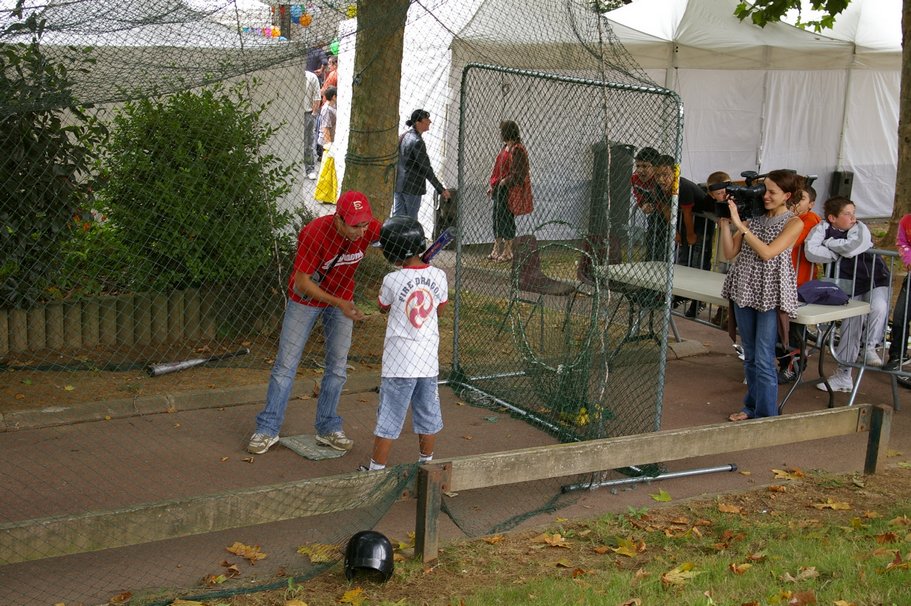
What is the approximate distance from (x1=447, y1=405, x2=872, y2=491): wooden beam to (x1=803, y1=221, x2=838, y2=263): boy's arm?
80.6 inches

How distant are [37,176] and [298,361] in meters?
2.83

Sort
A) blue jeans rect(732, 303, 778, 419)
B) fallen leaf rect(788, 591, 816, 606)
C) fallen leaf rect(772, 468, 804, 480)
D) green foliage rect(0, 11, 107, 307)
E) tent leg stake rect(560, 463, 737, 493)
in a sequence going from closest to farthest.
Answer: fallen leaf rect(788, 591, 816, 606), tent leg stake rect(560, 463, 737, 493), fallen leaf rect(772, 468, 804, 480), blue jeans rect(732, 303, 778, 419), green foliage rect(0, 11, 107, 307)

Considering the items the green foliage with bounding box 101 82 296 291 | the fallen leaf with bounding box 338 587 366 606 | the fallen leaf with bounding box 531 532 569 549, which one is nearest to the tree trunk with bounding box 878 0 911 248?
the green foliage with bounding box 101 82 296 291

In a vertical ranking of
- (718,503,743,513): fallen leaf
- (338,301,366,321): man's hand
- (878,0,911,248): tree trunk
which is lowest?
(718,503,743,513): fallen leaf

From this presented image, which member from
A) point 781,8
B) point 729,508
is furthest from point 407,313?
point 781,8

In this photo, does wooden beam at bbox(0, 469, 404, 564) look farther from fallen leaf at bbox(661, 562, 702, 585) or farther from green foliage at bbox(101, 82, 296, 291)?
green foliage at bbox(101, 82, 296, 291)

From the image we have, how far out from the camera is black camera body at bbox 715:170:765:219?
6871mm

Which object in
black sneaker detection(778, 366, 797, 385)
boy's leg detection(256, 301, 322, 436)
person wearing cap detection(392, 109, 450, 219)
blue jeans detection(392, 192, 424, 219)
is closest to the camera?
boy's leg detection(256, 301, 322, 436)

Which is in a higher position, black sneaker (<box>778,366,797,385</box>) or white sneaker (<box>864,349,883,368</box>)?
white sneaker (<box>864,349,883,368</box>)

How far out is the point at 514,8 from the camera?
850 centimetres

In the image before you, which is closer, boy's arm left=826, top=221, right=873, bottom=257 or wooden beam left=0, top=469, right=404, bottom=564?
wooden beam left=0, top=469, right=404, bottom=564

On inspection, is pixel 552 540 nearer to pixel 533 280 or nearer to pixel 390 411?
pixel 390 411

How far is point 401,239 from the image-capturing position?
5484 mm

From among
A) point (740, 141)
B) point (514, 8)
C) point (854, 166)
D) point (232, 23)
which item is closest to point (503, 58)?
point (514, 8)
